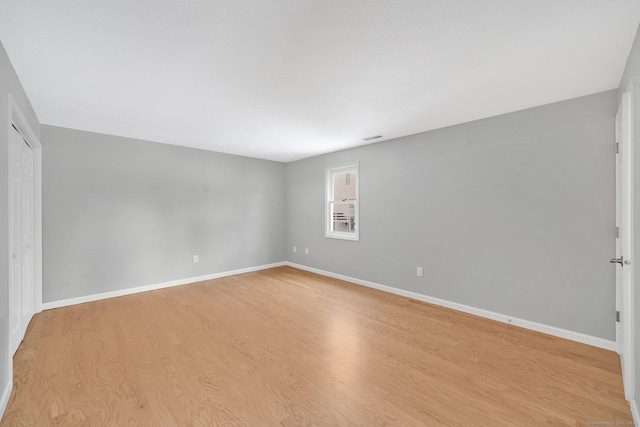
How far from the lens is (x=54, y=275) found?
3.46 meters

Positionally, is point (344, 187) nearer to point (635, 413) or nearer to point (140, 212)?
point (140, 212)

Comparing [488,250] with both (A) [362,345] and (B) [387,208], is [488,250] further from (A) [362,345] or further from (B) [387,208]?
(A) [362,345]

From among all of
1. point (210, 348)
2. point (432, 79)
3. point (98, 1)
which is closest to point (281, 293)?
point (210, 348)

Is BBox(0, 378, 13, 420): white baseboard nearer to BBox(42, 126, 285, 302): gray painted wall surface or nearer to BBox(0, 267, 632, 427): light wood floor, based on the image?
BBox(0, 267, 632, 427): light wood floor

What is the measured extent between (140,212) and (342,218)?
12.3 feet

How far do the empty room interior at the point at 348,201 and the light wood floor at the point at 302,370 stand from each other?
0.06ft

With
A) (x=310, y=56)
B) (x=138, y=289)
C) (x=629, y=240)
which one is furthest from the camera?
(x=138, y=289)

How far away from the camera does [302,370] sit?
2.13 m

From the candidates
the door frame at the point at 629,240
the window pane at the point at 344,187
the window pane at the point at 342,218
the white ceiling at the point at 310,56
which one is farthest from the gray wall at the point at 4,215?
the window pane at the point at 344,187

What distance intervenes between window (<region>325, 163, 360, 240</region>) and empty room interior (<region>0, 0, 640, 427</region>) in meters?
0.15

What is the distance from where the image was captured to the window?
15.4 ft

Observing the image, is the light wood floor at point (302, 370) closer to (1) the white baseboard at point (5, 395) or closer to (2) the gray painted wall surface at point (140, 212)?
(1) the white baseboard at point (5, 395)

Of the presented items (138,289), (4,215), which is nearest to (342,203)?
(138,289)

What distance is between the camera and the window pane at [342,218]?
17.5 feet
